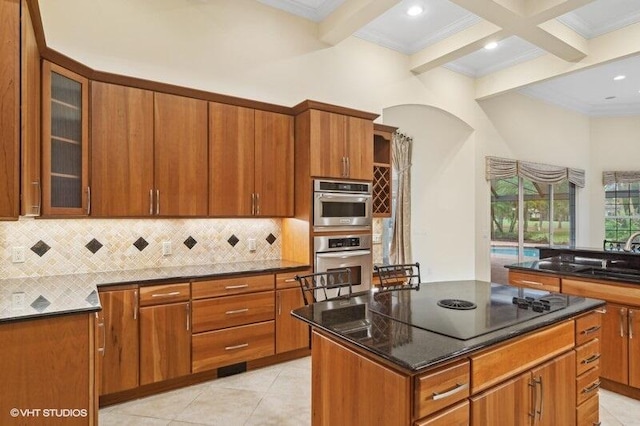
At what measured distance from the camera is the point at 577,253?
11.4 feet

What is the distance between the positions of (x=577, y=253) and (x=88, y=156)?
448 cm

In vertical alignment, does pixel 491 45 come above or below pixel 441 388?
above

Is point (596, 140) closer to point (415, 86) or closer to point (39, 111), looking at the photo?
point (415, 86)

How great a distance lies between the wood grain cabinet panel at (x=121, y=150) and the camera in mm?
2727

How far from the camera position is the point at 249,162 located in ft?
11.3

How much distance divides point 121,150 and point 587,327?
3.45m

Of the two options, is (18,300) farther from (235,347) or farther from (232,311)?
(235,347)

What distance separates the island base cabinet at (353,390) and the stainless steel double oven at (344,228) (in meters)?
1.77

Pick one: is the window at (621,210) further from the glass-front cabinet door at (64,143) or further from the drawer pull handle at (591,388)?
the glass-front cabinet door at (64,143)

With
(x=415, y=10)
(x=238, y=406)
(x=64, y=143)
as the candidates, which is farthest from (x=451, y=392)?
(x=415, y=10)

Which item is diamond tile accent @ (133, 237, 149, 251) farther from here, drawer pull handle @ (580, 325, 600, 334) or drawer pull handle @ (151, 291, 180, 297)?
drawer pull handle @ (580, 325, 600, 334)

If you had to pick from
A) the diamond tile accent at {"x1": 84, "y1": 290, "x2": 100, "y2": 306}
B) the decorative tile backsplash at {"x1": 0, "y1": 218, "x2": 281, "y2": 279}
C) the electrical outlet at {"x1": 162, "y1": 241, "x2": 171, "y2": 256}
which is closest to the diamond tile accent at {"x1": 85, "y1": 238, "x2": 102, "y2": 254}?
the decorative tile backsplash at {"x1": 0, "y1": 218, "x2": 281, "y2": 279}

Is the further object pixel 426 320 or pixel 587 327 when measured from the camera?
pixel 587 327

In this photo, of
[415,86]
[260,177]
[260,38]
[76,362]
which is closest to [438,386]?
[76,362]
